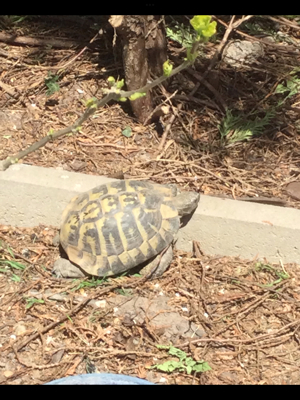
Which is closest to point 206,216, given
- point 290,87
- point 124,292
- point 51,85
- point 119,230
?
point 119,230

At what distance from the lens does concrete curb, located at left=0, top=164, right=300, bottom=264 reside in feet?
10.9

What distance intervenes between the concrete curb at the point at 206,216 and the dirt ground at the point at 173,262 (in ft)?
0.34

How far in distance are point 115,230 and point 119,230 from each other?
0.09ft

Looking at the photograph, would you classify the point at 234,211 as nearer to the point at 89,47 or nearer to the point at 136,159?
the point at 136,159

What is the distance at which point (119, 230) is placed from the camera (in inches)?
126

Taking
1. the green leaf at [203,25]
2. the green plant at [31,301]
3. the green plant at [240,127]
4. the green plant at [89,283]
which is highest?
the green leaf at [203,25]

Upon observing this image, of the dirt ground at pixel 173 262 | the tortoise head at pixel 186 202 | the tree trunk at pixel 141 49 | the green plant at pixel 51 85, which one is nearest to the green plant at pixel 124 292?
the dirt ground at pixel 173 262

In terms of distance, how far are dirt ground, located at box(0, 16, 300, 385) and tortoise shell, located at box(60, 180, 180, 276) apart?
164mm

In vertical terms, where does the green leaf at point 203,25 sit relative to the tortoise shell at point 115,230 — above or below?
above

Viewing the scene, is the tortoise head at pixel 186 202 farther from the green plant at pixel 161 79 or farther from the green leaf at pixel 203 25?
the green leaf at pixel 203 25

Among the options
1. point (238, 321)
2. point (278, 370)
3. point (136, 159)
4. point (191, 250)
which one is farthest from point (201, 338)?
point (136, 159)

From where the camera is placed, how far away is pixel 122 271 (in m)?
3.26

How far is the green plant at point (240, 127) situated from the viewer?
3.89 metres

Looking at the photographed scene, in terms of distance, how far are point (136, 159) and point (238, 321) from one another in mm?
1483
